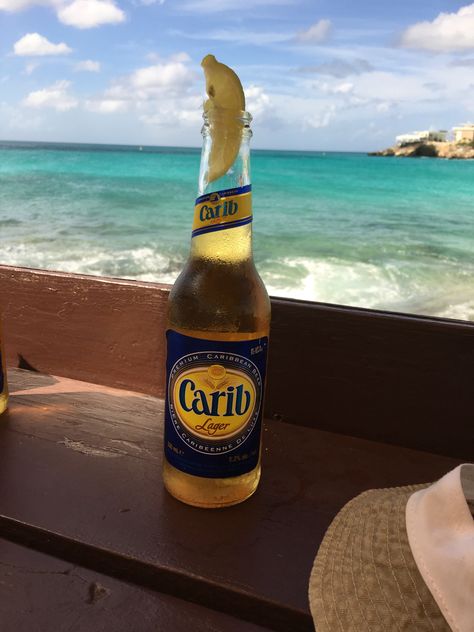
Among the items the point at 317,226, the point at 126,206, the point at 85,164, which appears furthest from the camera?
the point at 85,164

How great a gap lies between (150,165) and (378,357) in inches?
955

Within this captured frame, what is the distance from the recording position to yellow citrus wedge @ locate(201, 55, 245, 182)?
0.57 meters

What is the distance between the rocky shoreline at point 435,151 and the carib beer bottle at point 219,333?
1272 inches

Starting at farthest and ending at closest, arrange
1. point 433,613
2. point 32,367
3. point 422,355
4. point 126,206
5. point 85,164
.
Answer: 1. point 85,164
2. point 126,206
3. point 32,367
4. point 422,355
5. point 433,613

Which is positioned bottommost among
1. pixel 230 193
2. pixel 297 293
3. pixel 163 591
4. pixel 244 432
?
pixel 297 293

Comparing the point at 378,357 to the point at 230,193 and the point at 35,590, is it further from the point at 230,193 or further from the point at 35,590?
the point at 35,590

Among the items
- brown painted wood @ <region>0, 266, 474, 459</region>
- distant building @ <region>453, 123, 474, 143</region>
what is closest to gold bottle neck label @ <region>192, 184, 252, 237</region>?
brown painted wood @ <region>0, 266, 474, 459</region>

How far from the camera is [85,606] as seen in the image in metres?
0.53

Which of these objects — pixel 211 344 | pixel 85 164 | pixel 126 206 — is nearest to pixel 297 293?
pixel 211 344

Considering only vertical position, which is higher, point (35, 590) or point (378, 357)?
point (378, 357)

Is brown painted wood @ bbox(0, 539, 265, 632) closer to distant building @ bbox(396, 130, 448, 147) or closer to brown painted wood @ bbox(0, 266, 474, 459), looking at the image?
brown painted wood @ bbox(0, 266, 474, 459)

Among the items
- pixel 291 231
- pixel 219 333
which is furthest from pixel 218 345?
pixel 291 231

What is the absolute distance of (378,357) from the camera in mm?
828

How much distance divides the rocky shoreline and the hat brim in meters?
32.4
